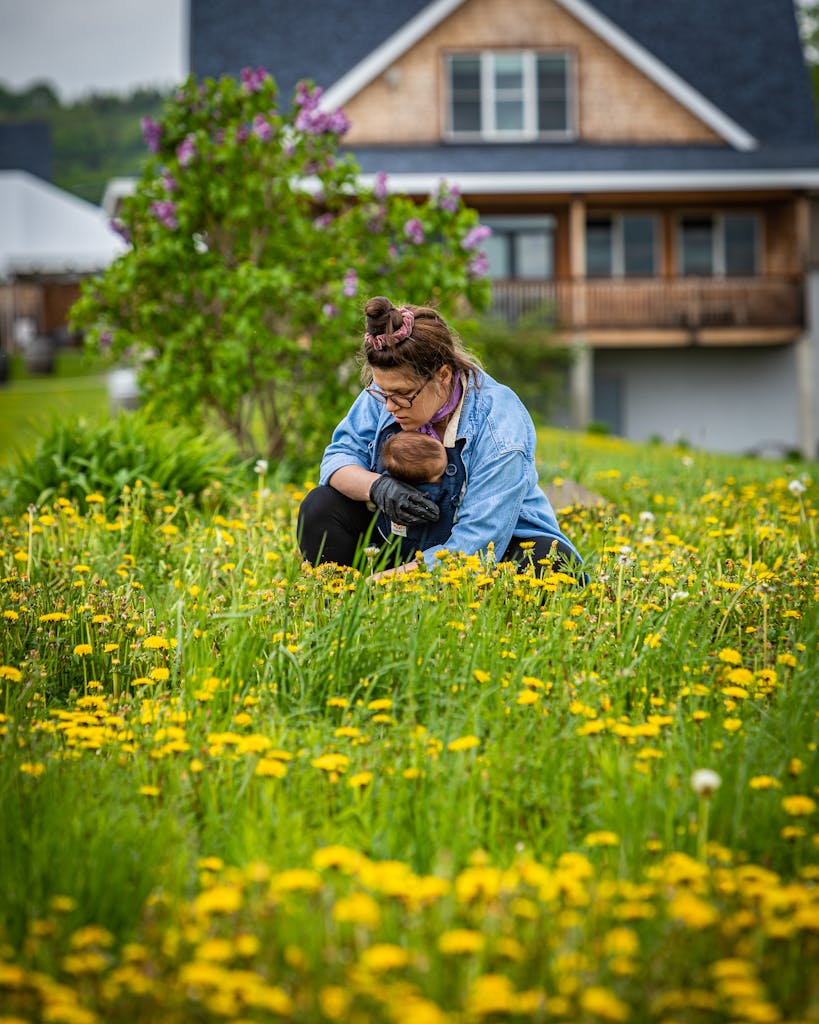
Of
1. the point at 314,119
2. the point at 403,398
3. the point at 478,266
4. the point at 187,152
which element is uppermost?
the point at 314,119

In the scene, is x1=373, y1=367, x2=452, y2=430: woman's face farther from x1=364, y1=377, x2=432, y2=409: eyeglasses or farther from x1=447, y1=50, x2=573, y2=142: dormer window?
x1=447, y1=50, x2=573, y2=142: dormer window

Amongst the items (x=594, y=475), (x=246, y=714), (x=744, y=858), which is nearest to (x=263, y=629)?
(x=246, y=714)

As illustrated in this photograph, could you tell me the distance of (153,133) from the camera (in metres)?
7.02

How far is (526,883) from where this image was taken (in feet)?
6.84

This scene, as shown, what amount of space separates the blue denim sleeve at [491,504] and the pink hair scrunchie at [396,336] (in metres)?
0.51

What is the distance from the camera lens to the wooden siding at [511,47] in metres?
18.4

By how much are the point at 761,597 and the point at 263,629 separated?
5.01 ft

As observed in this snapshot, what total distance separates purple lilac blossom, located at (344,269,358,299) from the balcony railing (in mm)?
11331

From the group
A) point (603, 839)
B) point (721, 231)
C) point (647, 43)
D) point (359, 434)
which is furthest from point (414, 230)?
point (647, 43)

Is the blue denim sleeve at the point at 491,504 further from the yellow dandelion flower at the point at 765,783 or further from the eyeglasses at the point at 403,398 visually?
the yellow dandelion flower at the point at 765,783

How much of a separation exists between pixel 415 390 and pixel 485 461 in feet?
1.10

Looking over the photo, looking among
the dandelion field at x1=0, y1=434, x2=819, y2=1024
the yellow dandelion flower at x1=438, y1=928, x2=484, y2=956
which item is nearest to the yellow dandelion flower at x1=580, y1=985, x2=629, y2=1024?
the dandelion field at x1=0, y1=434, x2=819, y2=1024

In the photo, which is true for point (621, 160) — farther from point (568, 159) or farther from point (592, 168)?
point (568, 159)

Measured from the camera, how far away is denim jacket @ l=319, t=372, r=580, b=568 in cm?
390
